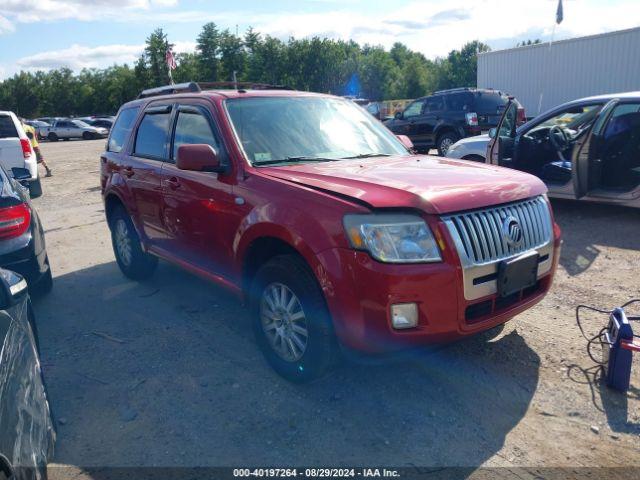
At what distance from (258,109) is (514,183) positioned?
79.6 inches

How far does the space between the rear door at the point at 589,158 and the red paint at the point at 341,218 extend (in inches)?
150

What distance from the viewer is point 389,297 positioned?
2.87 meters

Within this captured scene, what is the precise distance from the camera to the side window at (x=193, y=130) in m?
4.23

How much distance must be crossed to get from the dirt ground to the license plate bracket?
2.03 feet

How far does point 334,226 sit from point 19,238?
3224mm

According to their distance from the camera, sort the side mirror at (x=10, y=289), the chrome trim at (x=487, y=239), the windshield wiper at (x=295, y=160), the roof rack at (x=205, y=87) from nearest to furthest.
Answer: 1. the side mirror at (x=10, y=289)
2. the chrome trim at (x=487, y=239)
3. the windshield wiper at (x=295, y=160)
4. the roof rack at (x=205, y=87)

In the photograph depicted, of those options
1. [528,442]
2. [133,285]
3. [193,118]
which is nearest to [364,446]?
[528,442]

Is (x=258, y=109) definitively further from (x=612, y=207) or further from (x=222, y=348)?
(x=612, y=207)

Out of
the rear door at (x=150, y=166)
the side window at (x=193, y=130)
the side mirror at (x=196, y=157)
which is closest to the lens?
the side mirror at (x=196, y=157)

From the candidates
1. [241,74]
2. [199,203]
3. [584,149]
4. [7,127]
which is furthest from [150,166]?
[241,74]

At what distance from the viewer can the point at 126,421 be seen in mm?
3285

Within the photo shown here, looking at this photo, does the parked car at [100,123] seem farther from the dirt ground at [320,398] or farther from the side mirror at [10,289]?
the side mirror at [10,289]

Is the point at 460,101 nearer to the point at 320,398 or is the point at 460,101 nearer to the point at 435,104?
the point at 435,104

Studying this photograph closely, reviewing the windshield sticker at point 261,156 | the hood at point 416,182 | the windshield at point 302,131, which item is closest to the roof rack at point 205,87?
the windshield at point 302,131
